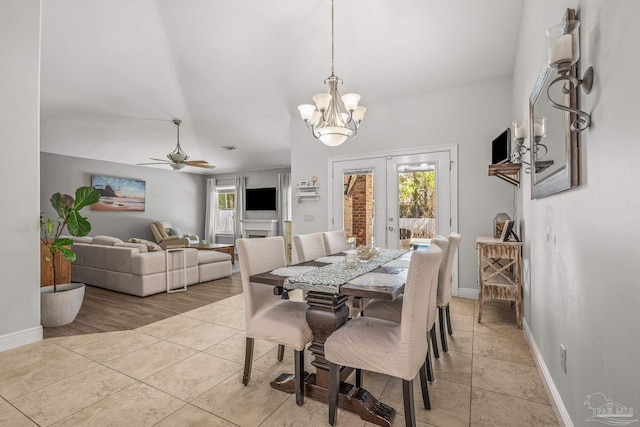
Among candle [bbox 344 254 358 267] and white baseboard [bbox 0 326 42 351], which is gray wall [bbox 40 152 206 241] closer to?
white baseboard [bbox 0 326 42 351]

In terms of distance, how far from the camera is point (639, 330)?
2.83ft

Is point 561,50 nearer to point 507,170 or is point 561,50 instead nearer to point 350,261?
point 350,261

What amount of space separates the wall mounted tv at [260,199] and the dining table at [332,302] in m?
7.16

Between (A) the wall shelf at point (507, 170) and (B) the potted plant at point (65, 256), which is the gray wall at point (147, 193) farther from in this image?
(A) the wall shelf at point (507, 170)

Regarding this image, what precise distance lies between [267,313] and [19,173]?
2557mm

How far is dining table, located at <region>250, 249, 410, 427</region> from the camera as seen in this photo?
1615mm

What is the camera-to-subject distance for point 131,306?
3.82 metres

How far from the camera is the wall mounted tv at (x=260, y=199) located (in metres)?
9.08

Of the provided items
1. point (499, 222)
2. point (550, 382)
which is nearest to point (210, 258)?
point (499, 222)

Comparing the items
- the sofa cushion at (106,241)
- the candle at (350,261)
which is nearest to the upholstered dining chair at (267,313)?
the candle at (350,261)

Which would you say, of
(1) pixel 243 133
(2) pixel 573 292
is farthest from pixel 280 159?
(2) pixel 573 292

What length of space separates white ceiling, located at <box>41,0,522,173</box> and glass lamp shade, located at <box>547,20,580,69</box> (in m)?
1.85

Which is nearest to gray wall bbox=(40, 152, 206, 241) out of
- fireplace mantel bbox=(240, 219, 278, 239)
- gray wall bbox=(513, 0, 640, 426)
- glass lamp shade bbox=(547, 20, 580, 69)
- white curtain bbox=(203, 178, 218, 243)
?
white curtain bbox=(203, 178, 218, 243)

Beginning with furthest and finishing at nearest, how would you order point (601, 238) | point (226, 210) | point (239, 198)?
point (226, 210)
point (239, 198)
point (601, 238)
